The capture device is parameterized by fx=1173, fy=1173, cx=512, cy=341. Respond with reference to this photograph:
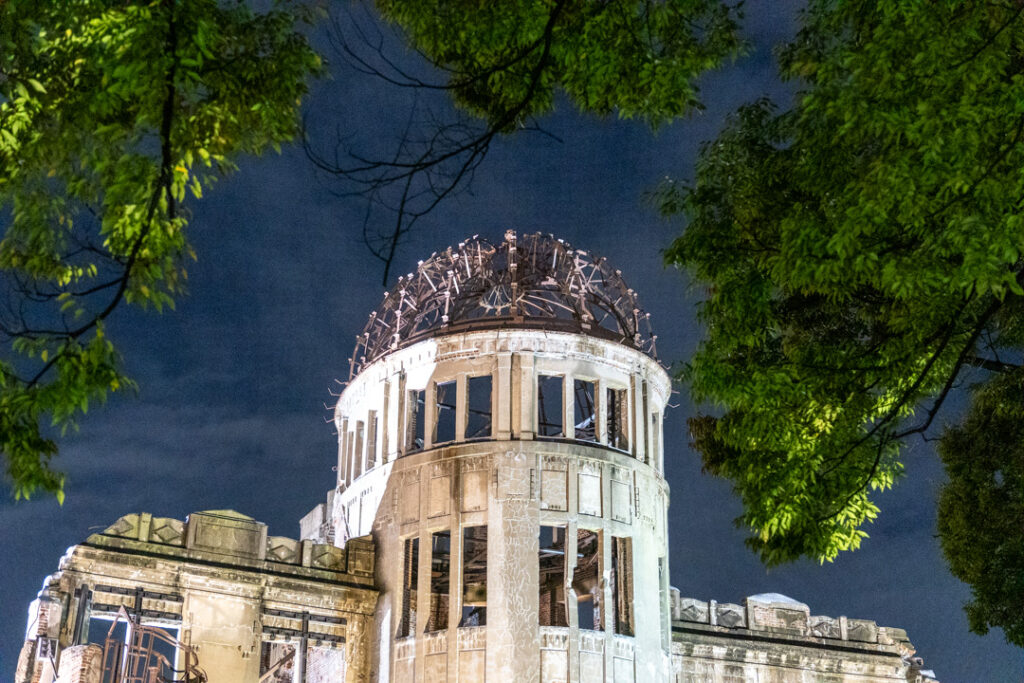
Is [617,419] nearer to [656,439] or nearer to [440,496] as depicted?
[656,439]

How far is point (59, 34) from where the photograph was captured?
9.83 m

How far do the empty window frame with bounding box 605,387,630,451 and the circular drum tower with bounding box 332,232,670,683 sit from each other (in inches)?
3.6

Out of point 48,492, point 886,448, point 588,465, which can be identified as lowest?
point 48,492

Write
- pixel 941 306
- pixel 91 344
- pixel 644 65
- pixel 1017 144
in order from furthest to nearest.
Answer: pixel 941 306
pixel 644 65
pixel 1017 144
pixel 91 344

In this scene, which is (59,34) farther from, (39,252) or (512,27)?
(512,27)

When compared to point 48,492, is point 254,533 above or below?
above

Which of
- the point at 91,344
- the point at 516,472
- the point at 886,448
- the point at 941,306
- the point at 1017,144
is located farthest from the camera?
the point at 516,472

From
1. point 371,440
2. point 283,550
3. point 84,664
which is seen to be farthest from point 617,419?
point 84,664

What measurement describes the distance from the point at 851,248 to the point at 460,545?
67.3 feet

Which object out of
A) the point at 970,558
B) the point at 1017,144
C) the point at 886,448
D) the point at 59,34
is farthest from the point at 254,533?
the point at 1017,144

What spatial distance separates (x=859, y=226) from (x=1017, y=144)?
1.48 metres

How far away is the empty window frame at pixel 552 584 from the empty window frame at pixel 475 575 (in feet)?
5.47

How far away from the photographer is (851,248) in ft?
35.6

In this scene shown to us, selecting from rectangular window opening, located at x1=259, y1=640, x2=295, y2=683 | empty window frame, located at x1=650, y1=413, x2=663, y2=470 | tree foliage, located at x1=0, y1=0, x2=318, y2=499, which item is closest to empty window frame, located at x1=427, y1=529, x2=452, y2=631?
rectangular window opening, located at x1=259, y1=640, x2=295, y2=683
